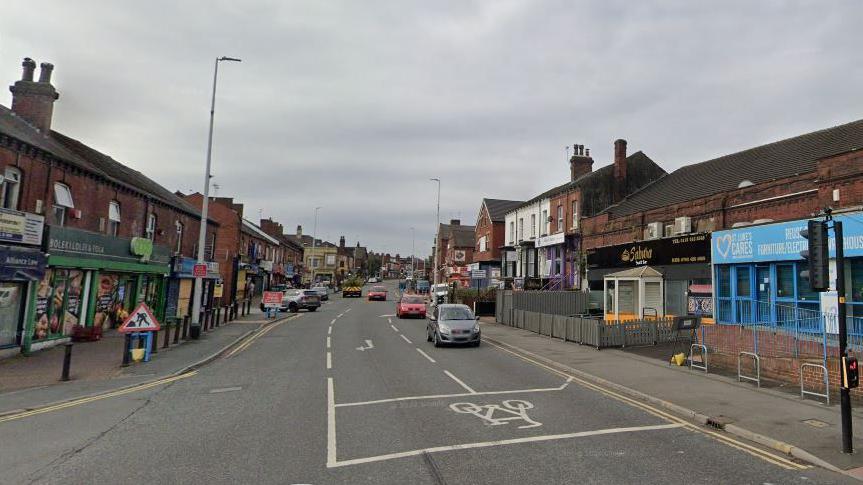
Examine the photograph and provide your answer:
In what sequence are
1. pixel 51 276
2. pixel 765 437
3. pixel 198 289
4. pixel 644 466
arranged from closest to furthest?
pixel 644 466
pixel 765 437
pixel 51 276
pixel 198 289

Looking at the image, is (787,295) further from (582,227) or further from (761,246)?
(582,227)

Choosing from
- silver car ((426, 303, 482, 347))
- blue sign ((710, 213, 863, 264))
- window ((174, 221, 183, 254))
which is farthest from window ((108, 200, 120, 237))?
blue sign ((710, 213, 863, 264))

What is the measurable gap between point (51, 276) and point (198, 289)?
16.7ft

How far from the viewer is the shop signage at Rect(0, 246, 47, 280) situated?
1391 centimetres

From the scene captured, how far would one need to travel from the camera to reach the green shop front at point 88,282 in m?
16.2

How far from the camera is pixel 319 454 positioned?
20.9ft

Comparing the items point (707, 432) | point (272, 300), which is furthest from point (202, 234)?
point (707, 432)

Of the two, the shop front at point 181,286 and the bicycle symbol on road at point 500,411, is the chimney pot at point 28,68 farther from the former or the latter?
the bicycle symbol on road at point 500,411

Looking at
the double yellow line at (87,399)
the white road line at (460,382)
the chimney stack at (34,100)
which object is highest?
the chimney stack at (34,100)

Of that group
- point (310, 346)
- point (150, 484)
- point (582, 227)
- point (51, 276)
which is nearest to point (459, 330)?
point (310, 346)

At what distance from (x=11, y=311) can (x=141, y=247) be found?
7373mm

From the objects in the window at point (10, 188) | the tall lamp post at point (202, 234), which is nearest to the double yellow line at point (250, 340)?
the tall lamp post at point (202, 234)

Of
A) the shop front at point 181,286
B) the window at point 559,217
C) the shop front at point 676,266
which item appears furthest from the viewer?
the window at point 559,217

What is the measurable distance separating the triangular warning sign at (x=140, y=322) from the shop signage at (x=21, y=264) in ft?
11.9
